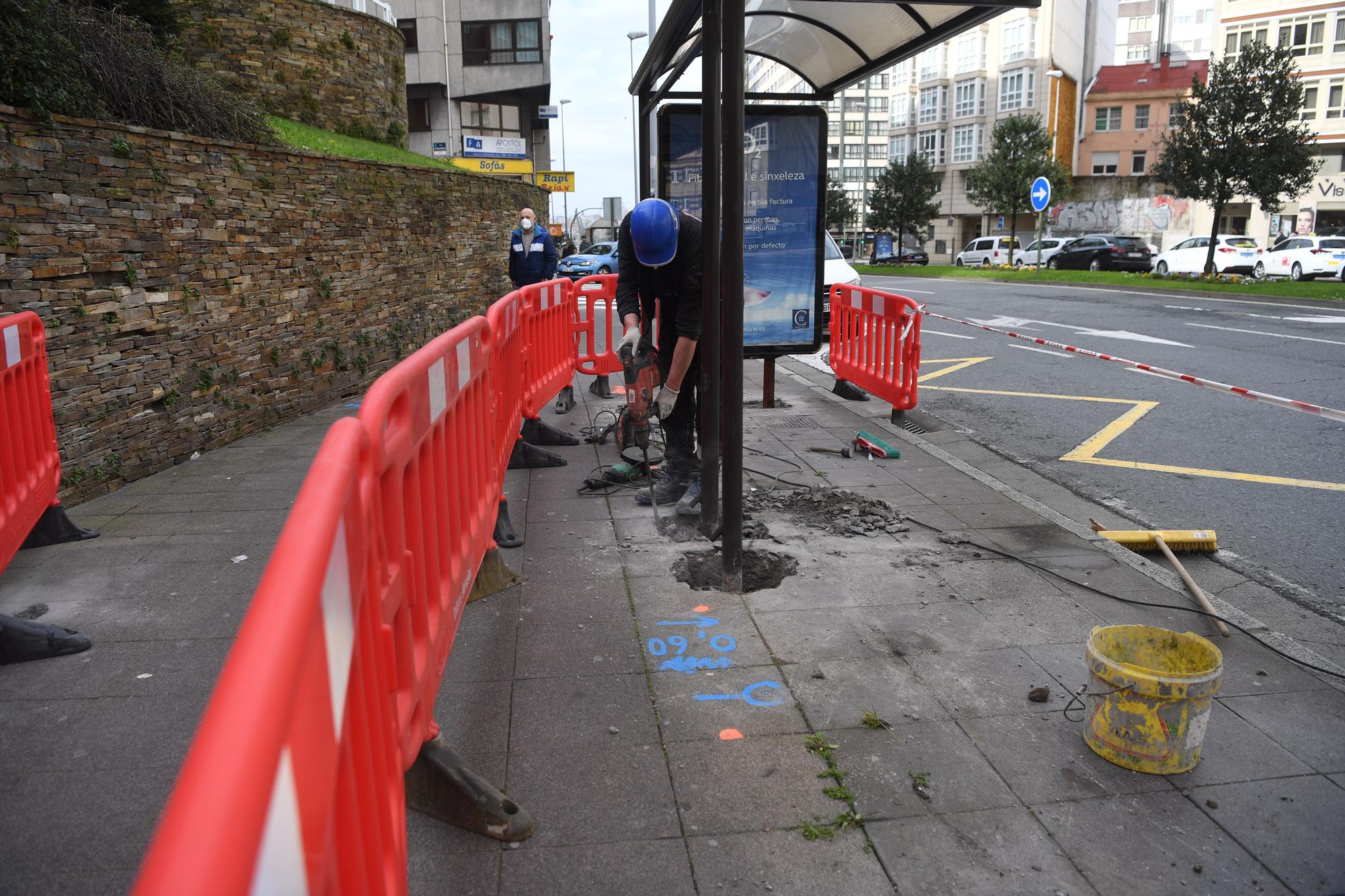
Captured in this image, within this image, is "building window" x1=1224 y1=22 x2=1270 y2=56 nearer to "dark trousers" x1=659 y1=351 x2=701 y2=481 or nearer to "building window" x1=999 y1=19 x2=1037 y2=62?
"building window" x1=999 y1=19 x2=1037 y2=62

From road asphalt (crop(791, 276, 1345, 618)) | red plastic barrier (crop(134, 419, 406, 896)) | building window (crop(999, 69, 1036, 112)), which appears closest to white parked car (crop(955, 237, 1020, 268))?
building window (crop(999, 69, 1036, 112))

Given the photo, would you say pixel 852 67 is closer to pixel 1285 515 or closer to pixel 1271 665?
pixel 1285 515

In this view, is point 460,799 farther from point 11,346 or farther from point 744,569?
point 11,346

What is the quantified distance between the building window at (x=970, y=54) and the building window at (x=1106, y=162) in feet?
35.9

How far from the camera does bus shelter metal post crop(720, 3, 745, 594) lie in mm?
4340

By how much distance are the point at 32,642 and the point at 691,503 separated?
10.8 feet

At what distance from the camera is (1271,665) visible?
381cm

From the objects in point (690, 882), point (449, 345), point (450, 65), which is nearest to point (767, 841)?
point (690, 882)

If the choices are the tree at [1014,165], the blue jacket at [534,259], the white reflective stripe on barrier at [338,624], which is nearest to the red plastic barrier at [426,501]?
the white reflective stripe on barrier at [338,624]

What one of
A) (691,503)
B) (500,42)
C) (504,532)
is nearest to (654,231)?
(691,503)

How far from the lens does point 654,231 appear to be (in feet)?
17.8

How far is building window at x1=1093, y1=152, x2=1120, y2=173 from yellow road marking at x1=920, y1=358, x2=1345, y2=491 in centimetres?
6505

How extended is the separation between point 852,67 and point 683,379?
3236mm

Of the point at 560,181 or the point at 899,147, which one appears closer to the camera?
the point at 560,181
